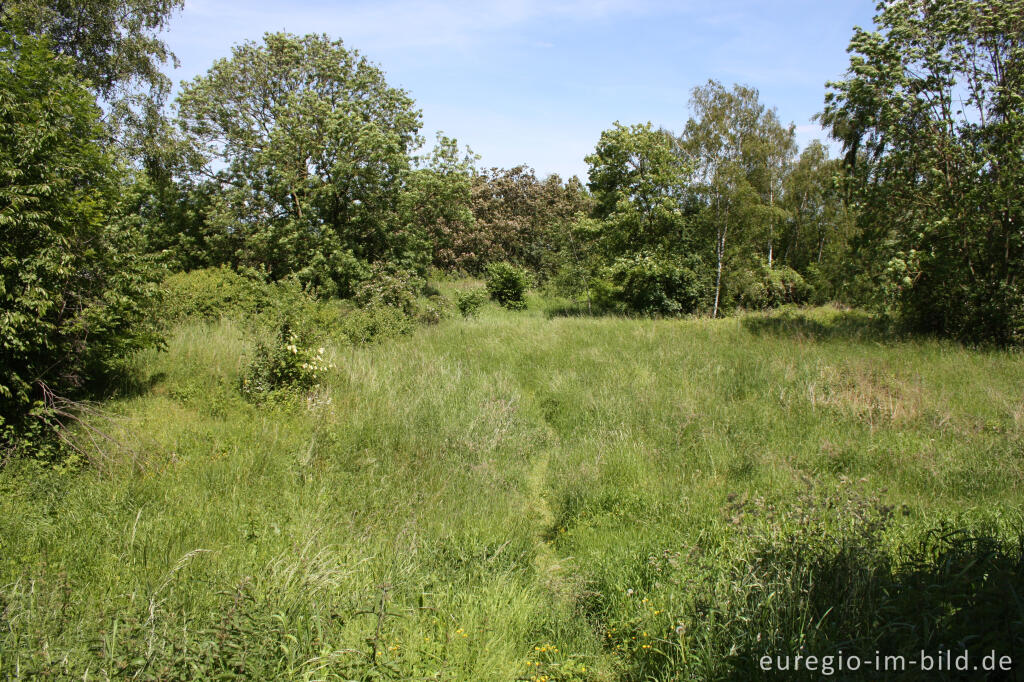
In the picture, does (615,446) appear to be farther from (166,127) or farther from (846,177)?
(166,127)

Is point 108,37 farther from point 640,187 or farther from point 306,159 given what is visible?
point 640,187

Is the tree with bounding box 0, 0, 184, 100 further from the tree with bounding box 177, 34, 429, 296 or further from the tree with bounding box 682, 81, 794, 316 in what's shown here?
the tree with bounding box 682, 81, 794, 316

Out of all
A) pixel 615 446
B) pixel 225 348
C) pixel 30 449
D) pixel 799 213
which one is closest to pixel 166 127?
pixel 225 348

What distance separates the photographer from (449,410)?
7957 millimetres

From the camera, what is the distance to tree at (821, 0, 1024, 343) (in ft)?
36.3

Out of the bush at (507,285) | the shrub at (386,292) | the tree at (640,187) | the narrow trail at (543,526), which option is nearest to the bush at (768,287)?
the tree at (640,187)

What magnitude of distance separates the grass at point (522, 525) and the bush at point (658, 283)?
11945mm

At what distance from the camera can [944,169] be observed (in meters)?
11.8

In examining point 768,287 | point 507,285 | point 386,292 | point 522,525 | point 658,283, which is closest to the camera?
point 522,525

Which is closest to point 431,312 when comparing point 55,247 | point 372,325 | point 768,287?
point 372,325

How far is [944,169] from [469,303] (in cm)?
1477

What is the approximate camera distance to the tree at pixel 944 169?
11062 millimetres

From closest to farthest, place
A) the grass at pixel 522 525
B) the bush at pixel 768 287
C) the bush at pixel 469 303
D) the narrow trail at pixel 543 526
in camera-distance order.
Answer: the grass at pixel 522 525 → the narrow trail at pixel 543 526 → the bush at pixel 469 303 → the bush at pixel 768 287

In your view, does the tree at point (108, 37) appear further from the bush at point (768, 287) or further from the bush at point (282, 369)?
the bush at point (768, 287)
